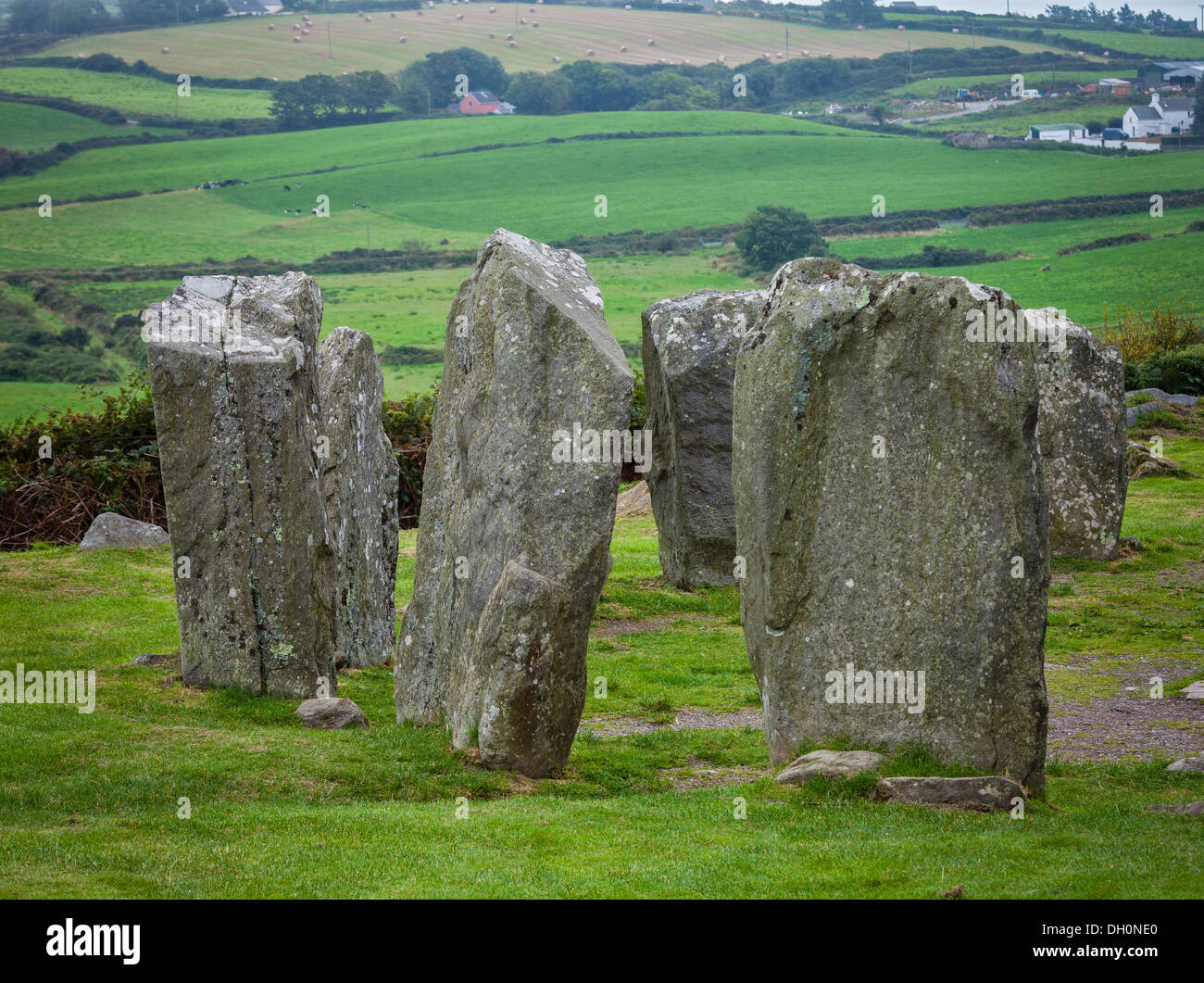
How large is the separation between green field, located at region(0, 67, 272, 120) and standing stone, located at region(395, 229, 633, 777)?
4049 inches

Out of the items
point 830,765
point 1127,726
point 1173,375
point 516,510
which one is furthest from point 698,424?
point 1173,375

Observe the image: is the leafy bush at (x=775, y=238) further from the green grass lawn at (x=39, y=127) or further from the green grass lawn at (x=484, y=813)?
the green grass lawn at (x=484, y=813)

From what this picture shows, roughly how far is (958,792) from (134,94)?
379 feet

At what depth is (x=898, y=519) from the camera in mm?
10695

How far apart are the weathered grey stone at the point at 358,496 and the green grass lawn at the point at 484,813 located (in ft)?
3.46

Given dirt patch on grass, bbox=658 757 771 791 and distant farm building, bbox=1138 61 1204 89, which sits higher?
distant farm building, bbox=1138 61 1204 89

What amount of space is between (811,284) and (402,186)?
9644cm

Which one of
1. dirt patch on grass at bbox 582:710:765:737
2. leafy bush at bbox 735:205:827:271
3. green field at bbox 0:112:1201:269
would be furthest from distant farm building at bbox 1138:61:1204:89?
dirt patch on grass at bbox 582:710:765:737

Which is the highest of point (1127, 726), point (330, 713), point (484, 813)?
point (484, 813)

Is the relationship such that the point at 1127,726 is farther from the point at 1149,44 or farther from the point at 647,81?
the point at 1149,44

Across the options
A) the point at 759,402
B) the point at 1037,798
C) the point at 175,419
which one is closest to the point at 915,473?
the point at 759,402

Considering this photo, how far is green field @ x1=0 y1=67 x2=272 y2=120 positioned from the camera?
104m

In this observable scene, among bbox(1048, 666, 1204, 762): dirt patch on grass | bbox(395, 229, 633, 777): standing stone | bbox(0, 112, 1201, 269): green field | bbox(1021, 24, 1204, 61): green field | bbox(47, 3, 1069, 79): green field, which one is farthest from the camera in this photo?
bbox(47, 3, 1069, 79): green field

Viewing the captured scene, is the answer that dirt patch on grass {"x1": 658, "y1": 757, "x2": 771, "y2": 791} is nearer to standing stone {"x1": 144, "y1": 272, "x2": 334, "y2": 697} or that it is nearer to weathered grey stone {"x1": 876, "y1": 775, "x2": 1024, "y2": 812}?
weathered grey stone {"x1": 876, "y1": 775, "x2": 1024, "y2": 812}
